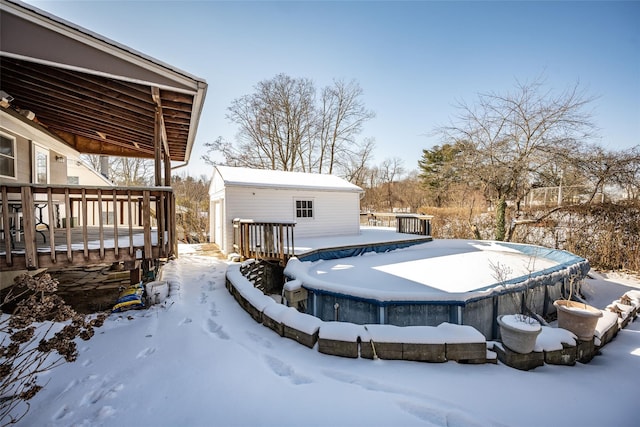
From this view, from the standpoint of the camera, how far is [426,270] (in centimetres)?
616

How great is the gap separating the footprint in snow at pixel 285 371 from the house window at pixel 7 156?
6116mm

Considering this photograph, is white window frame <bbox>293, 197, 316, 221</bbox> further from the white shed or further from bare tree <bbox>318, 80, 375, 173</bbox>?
bare tree <bbox>318, 80, 375, 173</bbox>

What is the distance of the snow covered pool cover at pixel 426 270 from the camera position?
425 centimetres

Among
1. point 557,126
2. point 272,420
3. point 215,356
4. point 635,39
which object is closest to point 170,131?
point 215,356

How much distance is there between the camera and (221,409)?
1.85 meters

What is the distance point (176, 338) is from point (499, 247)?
10127 mm

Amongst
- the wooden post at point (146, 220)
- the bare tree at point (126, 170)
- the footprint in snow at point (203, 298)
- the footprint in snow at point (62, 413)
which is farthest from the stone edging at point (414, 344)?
the bare tree at point (126, 170)

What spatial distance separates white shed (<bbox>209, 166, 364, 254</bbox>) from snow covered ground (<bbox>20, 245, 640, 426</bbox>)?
5.65 m

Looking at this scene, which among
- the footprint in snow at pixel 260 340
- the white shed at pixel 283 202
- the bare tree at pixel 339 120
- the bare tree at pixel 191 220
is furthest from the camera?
the bare tree at pixel 339 120

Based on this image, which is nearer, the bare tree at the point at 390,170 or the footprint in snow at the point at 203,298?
the footprint in snow at the point at 203,298

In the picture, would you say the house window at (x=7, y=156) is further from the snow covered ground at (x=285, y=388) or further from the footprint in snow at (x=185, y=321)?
the footprint in snow at (x=185, y=321)

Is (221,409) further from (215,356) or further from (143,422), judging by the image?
(215,356)

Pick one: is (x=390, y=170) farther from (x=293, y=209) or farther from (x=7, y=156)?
(x=7, y=156)

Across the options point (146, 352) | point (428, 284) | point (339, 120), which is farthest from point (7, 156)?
point (339, 120)
